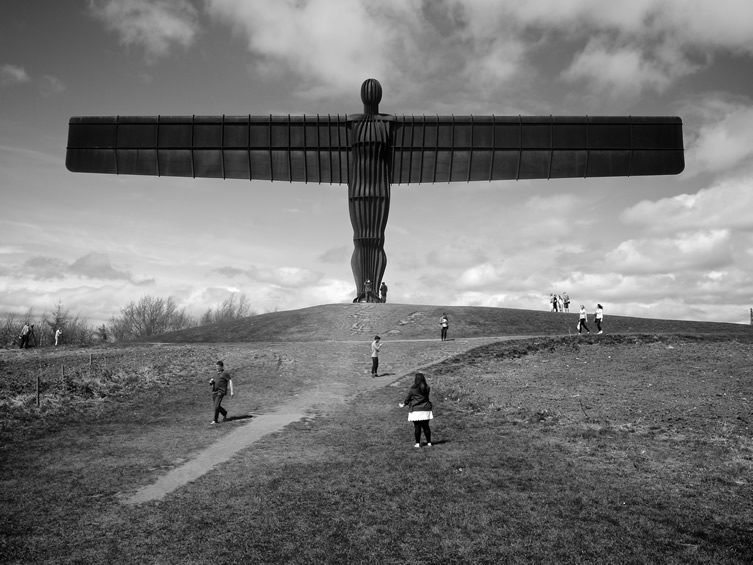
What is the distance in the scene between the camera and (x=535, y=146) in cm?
4216

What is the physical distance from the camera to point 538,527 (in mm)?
8250

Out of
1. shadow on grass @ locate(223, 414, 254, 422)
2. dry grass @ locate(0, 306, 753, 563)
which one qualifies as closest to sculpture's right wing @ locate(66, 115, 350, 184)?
dry grass @ locate(0, 306, 753, 563)

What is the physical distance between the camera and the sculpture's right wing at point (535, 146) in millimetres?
41625

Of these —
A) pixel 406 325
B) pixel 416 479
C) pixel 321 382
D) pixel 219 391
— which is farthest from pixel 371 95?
pixel 416 479

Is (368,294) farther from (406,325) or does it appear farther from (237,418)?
(237,418)

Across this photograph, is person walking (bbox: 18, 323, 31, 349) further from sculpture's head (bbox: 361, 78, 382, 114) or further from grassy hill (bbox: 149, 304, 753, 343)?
sculpture's head (bbox: 361, 78, 382, 114)

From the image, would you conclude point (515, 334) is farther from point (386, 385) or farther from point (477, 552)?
point (477, 552)

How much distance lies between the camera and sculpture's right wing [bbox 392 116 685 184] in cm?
4162

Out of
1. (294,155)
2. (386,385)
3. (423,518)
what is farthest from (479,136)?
(423,518)

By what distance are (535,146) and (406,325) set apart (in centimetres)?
1807

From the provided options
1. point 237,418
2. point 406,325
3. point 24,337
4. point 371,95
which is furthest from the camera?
point 371,95

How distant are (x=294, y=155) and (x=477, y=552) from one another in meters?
38.5

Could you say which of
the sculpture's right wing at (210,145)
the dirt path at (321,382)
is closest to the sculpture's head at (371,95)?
the sculpture's right wing at (210,145)

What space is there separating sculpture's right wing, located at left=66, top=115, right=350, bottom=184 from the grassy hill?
11639 mm
